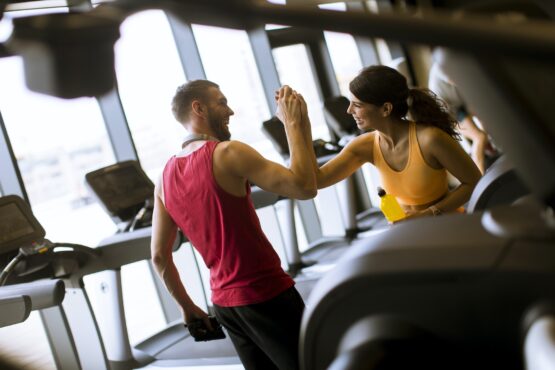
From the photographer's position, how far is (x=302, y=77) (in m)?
7.34

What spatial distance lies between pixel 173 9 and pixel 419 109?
2.05 m

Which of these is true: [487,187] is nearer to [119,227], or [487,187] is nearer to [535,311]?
[535,311]

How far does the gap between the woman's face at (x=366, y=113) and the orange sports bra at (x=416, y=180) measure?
0.46 ft

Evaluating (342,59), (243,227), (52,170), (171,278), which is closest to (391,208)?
(243,227)

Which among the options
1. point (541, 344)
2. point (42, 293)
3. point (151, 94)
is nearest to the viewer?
point (541, 344)

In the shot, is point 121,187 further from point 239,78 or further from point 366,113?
point 239,78

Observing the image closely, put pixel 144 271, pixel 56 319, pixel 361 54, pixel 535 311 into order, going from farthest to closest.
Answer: pixel 361 54 → pixel 144 271 → pixel 56 319 → pixel 535 311

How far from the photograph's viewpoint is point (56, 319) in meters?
3.37

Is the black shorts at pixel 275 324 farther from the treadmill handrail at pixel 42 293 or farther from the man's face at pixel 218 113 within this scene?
the treadmill handrail at pixel 42 293

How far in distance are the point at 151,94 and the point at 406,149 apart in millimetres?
3326

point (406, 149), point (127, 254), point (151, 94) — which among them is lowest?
point (127, 254)

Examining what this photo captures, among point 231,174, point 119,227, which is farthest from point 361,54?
point 231,174

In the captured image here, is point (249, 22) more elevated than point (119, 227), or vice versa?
point (249, 22)

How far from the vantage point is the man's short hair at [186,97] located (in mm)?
2262
